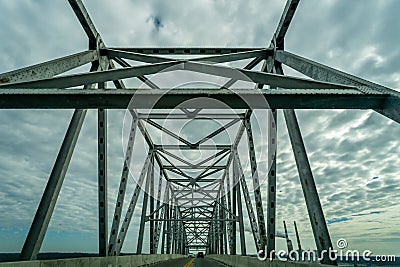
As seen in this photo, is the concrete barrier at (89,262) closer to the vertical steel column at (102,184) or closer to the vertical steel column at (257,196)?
the vertical steel column at (102,184)

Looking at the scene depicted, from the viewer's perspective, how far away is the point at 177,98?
656cm

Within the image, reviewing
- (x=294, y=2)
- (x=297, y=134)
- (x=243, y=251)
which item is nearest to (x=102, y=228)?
(x=297, y=134)

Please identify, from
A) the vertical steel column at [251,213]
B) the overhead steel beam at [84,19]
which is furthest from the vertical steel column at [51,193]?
the vertical steel column at [251,213]

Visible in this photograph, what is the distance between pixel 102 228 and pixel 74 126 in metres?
3.30

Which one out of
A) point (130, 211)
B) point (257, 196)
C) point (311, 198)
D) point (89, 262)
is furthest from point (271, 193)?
point (130, 211)

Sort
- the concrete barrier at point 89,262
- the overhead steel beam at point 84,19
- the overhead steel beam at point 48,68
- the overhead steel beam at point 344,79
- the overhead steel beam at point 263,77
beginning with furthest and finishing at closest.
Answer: the overhead steel beam at point 84,19 < the overhead steel beam at point 48,68 < the overhead steel beam at point 263,77 < the concrete barrier at point 89,262 < the overhead steel beam at point 344,79

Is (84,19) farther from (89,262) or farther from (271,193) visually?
(271,193)

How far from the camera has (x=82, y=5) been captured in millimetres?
10141

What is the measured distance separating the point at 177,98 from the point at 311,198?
12.4 feet

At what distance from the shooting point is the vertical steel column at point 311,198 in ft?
25.1

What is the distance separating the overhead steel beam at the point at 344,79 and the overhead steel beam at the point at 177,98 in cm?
13

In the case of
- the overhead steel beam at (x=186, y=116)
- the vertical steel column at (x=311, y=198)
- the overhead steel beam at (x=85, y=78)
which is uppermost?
the overhead steel beam at (x=186, y=116)

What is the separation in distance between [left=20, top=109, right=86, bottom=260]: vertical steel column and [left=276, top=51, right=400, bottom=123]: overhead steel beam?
5.79m

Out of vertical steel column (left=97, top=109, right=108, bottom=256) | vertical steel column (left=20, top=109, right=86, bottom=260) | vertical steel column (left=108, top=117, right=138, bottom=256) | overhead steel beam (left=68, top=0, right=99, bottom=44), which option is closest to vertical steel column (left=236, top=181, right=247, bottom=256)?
vertical steel column (left=108, top=117, right=138, bottom=256)
